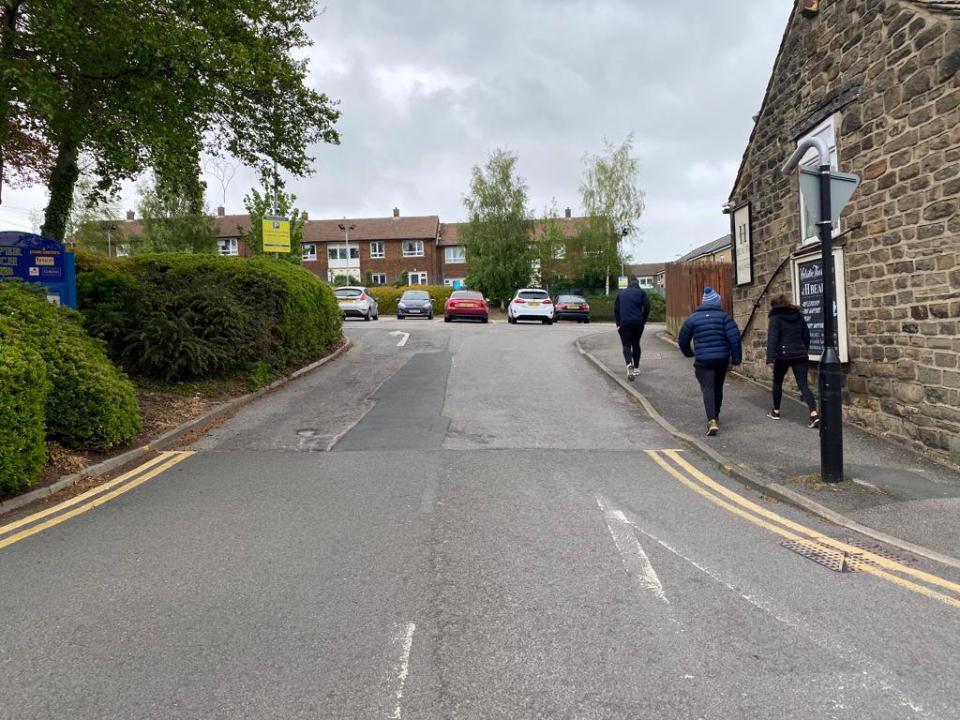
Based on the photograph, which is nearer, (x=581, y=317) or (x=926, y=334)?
(x=926, y=334)

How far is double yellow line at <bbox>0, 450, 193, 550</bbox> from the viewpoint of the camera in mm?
5574

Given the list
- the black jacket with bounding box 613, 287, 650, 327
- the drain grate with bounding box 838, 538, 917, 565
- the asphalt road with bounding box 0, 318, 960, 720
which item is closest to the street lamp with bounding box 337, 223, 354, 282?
the black jacket with bounding box 613, 287, 650, 327

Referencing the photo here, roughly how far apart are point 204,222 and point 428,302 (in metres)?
23.4

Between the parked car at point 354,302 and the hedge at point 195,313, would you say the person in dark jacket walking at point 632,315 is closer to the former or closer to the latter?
the hedge at point 195,313

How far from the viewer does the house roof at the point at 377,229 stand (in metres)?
64.3

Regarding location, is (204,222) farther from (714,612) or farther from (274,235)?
(714,612)

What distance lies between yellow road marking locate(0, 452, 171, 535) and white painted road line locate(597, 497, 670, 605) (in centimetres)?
481

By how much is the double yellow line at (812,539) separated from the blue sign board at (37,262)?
9273 millimetres

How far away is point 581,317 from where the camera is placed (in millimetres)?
34531

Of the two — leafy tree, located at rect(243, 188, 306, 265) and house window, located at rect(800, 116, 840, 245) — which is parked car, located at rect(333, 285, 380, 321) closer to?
leafy tree, located at rect(243, 188, 306, 265)

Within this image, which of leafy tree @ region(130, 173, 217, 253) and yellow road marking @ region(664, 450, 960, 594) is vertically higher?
leafy tree @ region(130, 173, 217, 253)

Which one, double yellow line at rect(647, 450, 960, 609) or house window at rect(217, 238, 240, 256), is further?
house window at rect(217, 238, 240, 256)

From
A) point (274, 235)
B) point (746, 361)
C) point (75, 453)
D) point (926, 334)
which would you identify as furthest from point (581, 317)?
point (75, 453)

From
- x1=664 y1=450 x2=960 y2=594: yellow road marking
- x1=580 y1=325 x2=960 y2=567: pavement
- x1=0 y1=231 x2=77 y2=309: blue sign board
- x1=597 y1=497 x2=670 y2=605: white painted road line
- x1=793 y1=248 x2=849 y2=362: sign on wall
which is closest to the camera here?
x1=597 y1=497 x2=670 y2=605: white painted road line
